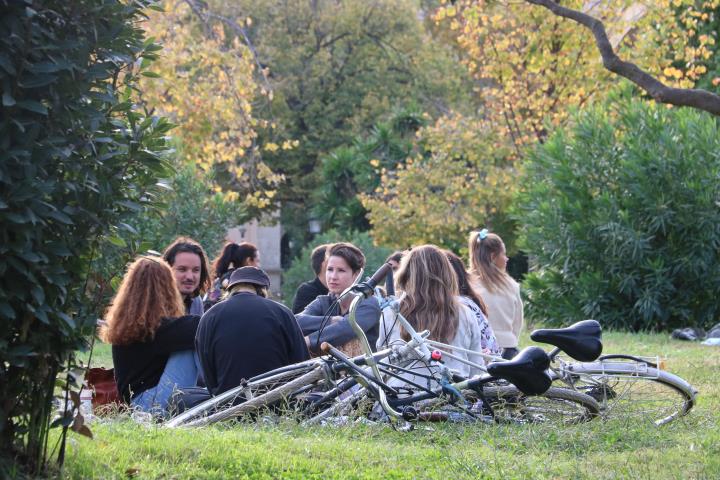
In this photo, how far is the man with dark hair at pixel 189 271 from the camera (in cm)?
903

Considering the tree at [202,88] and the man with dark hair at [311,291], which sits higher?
the tree at [202,88]

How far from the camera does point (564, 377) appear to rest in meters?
6.95

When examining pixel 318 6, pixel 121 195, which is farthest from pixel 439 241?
pixel 121 195

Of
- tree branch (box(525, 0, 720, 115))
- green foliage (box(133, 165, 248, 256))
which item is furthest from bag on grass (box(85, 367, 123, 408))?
green foliage (box(133, 165, 248, 256))

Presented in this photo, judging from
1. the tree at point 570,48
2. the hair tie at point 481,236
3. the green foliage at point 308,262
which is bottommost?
the green foliage at point 308,262

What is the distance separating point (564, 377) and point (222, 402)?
7.01ft

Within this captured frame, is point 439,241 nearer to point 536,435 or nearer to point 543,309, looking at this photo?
point 543,309

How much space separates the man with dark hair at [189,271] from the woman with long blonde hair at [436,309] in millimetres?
2087

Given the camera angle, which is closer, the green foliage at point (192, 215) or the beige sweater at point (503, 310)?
the beige sweater at point (503, 310)

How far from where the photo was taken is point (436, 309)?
757 cm

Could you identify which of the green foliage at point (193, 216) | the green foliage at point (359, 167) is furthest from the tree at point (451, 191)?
the green foliage at point (193, 216)

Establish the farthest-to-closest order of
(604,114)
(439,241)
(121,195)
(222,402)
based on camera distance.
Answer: (439,241) < (604,114) < (222,402) < (121,195)

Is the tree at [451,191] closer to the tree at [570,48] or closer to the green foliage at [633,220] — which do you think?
the tree at [570,48]

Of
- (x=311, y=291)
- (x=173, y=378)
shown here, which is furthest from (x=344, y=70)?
(x=173, y=378)
